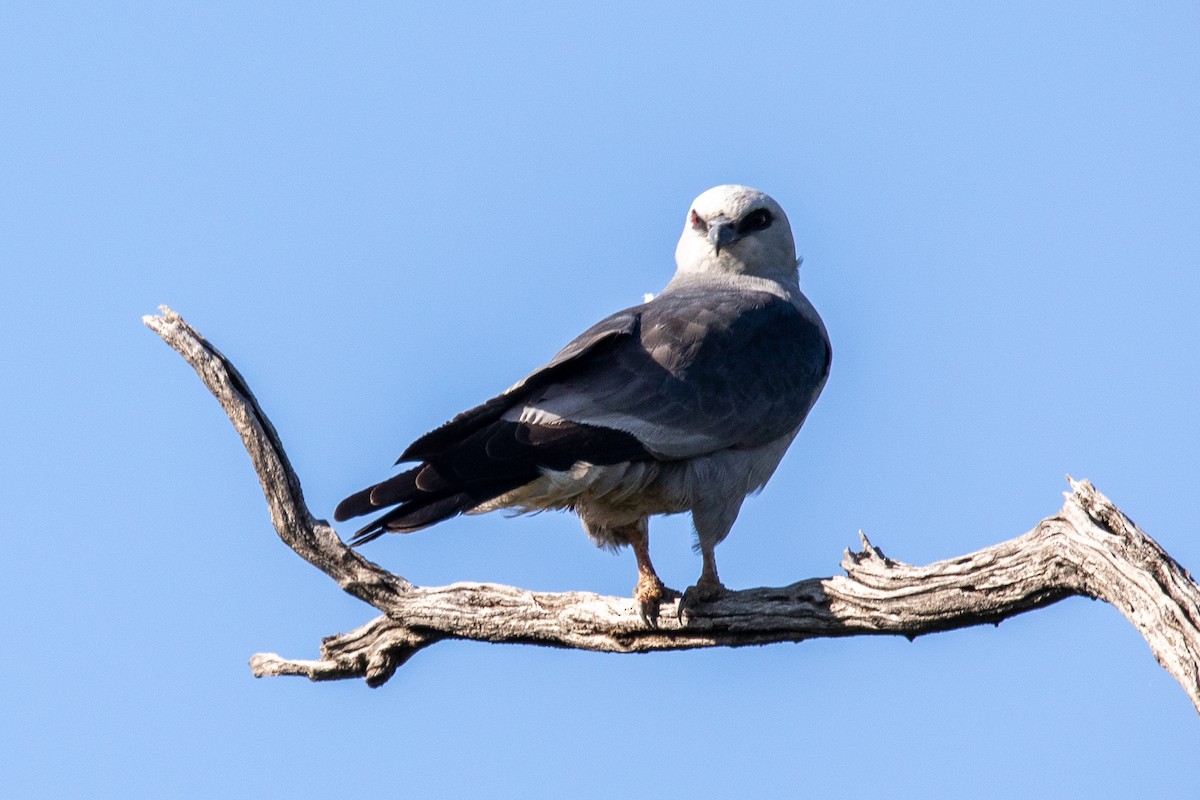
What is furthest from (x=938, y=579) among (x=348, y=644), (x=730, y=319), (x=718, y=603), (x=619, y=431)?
(x=348, y=644)

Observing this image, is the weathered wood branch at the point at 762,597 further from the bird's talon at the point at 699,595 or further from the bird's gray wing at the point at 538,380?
the bird's gray wing at the point at 538,380

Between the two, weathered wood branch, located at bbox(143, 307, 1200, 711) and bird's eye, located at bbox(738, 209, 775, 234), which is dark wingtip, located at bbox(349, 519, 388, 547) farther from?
bird's eye, located at bbox(738, 209, 775, 234)

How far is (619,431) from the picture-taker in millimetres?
7000

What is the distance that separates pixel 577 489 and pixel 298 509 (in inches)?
52.9

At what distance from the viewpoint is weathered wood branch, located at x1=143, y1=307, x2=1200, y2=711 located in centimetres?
544

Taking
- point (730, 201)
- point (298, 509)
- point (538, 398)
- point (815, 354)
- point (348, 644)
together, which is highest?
point (730, 201)

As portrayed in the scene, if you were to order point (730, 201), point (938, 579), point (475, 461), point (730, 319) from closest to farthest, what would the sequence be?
point (938, 579)
point (475, 461)
point (730, 319)
point (730, 201)

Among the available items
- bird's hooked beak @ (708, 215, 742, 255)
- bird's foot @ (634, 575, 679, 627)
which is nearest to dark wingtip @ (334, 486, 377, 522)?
bird's foot @ (634, 575, 679, 627)

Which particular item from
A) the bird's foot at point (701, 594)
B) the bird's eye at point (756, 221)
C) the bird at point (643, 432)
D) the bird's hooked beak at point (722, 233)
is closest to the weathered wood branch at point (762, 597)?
the bird's foot at point (701, 594)

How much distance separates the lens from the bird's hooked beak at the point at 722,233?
891cm

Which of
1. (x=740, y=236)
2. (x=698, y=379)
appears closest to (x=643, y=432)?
(x=698, y=379)

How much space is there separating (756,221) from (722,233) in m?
0.31

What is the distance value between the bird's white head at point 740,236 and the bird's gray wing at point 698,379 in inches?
32.4

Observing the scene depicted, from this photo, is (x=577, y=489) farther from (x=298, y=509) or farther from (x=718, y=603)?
(x=298, y=509)
